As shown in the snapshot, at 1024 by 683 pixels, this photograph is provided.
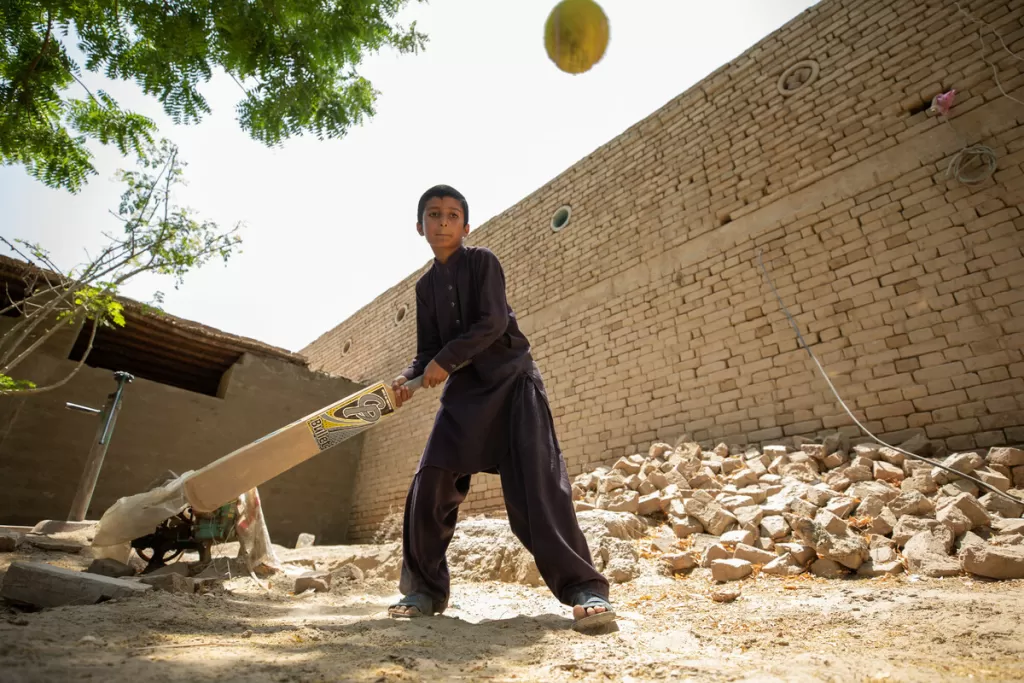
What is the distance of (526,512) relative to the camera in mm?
1955

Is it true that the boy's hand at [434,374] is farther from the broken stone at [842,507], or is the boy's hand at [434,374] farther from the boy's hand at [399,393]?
the broken stone at [842,507]

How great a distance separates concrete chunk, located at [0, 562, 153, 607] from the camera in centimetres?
176

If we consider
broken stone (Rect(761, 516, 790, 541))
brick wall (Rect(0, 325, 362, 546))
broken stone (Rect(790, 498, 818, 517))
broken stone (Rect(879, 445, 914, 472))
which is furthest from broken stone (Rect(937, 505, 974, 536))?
brick wall (Rect(0, 325, 362, 546))

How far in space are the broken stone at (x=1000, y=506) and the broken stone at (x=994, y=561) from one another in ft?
2.20

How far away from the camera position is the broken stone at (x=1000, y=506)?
288cm

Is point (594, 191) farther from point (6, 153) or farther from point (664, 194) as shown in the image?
point (6, 153)

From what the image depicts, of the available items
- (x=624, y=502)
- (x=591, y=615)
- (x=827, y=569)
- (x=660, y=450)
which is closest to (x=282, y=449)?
(x=591, y=615)

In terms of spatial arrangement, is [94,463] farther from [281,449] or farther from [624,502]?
[624,502]

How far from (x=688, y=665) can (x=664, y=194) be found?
5857mm

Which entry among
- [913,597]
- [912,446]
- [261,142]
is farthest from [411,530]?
[912,446]

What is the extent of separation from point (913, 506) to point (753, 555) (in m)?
1.04

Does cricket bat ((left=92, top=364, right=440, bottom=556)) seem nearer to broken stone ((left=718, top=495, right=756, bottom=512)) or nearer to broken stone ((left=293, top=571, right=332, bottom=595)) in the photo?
broken stone ((left=293, top=571, right=332, bottom=595))

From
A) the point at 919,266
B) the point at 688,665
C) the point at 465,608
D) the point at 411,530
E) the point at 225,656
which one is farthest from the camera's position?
the point at 919,266

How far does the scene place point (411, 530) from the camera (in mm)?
1991
